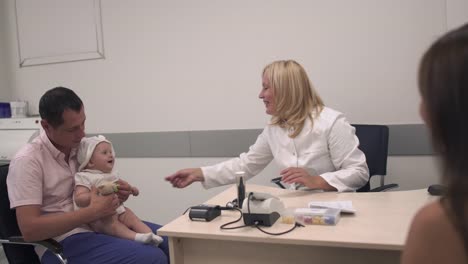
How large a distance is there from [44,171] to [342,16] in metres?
2.12

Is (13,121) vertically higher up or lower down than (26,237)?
higher up

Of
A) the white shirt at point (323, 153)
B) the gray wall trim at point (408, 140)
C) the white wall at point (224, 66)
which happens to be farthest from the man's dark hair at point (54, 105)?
the gray wall trim at point (408, 140)

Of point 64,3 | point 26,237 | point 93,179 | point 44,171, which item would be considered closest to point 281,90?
point 93,179

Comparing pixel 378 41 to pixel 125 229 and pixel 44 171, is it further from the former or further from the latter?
pixel 44 171

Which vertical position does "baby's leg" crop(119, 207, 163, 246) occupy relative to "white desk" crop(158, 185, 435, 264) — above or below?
below

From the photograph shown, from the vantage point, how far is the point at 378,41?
8.59 feet

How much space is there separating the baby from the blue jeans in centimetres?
9

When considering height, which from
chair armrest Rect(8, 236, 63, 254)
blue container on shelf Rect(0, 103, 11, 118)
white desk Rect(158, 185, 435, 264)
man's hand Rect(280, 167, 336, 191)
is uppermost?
blue container on shelf Rect(0, 103, 11, 118)

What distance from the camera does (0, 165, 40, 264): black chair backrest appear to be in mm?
1616

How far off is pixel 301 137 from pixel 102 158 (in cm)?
104

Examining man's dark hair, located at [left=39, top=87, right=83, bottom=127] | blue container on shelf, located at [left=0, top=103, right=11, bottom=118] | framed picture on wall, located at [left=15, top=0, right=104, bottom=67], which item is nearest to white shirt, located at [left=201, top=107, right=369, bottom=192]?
man's dark hair, located at [left=39, top=87, right=83, bottom=127]

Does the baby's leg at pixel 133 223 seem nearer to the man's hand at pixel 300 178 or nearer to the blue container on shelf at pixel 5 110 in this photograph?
the man's hand at pixel 300 178

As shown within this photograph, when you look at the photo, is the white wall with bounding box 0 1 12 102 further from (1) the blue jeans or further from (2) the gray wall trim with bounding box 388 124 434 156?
(2) the gray wall trim with bounding box 388 124 434 156

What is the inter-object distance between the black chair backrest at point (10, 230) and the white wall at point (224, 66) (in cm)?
166
